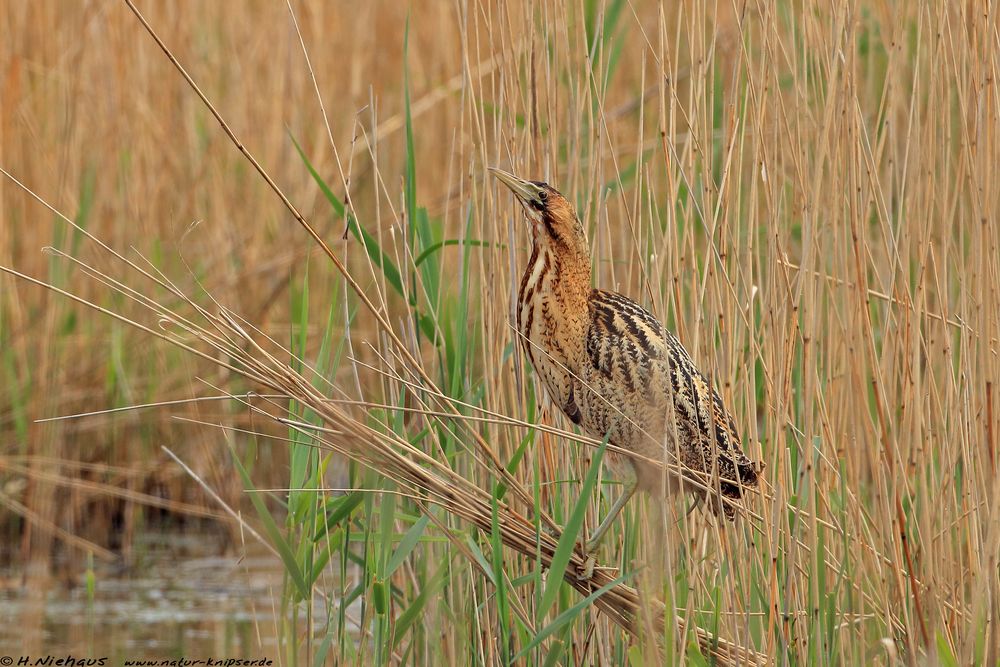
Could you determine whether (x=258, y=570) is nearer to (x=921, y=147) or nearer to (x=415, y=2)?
(x=415, y=2)

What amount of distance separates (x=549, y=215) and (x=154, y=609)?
217 cm

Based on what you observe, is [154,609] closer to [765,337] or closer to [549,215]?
[549,215]

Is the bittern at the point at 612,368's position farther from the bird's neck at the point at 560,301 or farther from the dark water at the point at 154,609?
the dark water at the point at 154,609

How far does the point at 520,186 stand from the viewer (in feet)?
8.32

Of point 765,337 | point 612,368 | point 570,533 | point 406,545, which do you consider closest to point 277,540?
point 406,545

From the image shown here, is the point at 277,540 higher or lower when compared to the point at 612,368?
lower

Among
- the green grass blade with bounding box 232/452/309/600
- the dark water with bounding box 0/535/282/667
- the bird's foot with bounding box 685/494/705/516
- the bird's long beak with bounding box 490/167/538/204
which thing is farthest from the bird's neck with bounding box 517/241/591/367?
the dark water with bounding box 0/535/282/667

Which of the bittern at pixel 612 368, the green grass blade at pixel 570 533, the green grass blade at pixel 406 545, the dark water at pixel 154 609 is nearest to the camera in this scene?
the green grass blade at pixel 570 533

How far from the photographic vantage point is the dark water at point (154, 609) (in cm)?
379

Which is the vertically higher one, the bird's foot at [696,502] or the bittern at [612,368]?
the bittern at [612,368]

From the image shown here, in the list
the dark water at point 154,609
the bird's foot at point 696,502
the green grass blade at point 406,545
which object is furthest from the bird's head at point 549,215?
the dark water at point 154,609

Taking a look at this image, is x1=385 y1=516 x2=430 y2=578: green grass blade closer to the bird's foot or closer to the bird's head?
the bird's foot

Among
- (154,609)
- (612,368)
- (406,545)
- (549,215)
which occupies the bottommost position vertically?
(154,609)

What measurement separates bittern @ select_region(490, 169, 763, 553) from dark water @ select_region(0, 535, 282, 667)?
1.19 m
